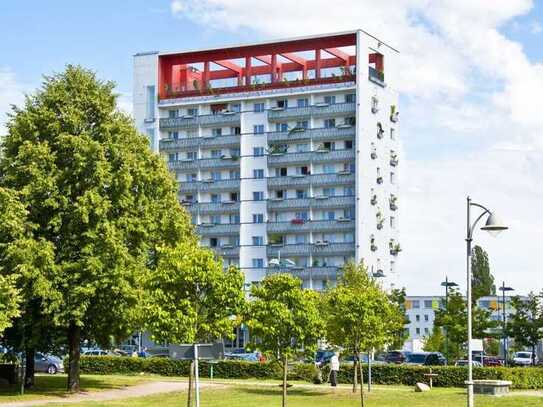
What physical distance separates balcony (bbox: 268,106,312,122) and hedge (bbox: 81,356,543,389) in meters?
55.1

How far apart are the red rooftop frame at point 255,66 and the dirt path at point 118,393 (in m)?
62.9

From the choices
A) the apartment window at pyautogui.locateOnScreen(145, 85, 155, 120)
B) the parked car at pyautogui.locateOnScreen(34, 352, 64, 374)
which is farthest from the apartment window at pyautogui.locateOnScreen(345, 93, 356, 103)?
the parked car at pyautogui.locateOnScreen(34, 352, 64, 374)

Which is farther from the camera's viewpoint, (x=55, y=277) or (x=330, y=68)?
(x=330, y=68)

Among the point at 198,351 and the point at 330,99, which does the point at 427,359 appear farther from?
the point at 198,351

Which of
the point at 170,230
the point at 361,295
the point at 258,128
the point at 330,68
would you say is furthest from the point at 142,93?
the point at 361,295

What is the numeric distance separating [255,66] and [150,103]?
13378 mm

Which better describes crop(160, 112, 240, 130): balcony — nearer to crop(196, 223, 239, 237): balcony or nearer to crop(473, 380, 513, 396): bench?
crop(196, 223, 239, 237): balcony

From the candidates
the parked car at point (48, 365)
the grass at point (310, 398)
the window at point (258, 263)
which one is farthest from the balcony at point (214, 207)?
the grass at point (310, 398)

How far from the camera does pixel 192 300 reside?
117 ft

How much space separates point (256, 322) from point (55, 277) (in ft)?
40.1

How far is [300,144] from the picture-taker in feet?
376

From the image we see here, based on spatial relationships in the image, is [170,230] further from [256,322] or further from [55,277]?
[256,322]

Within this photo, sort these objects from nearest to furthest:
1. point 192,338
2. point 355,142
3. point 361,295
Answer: point 192,338 → point 361,295 → point 355,142

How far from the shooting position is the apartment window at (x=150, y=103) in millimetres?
122250
